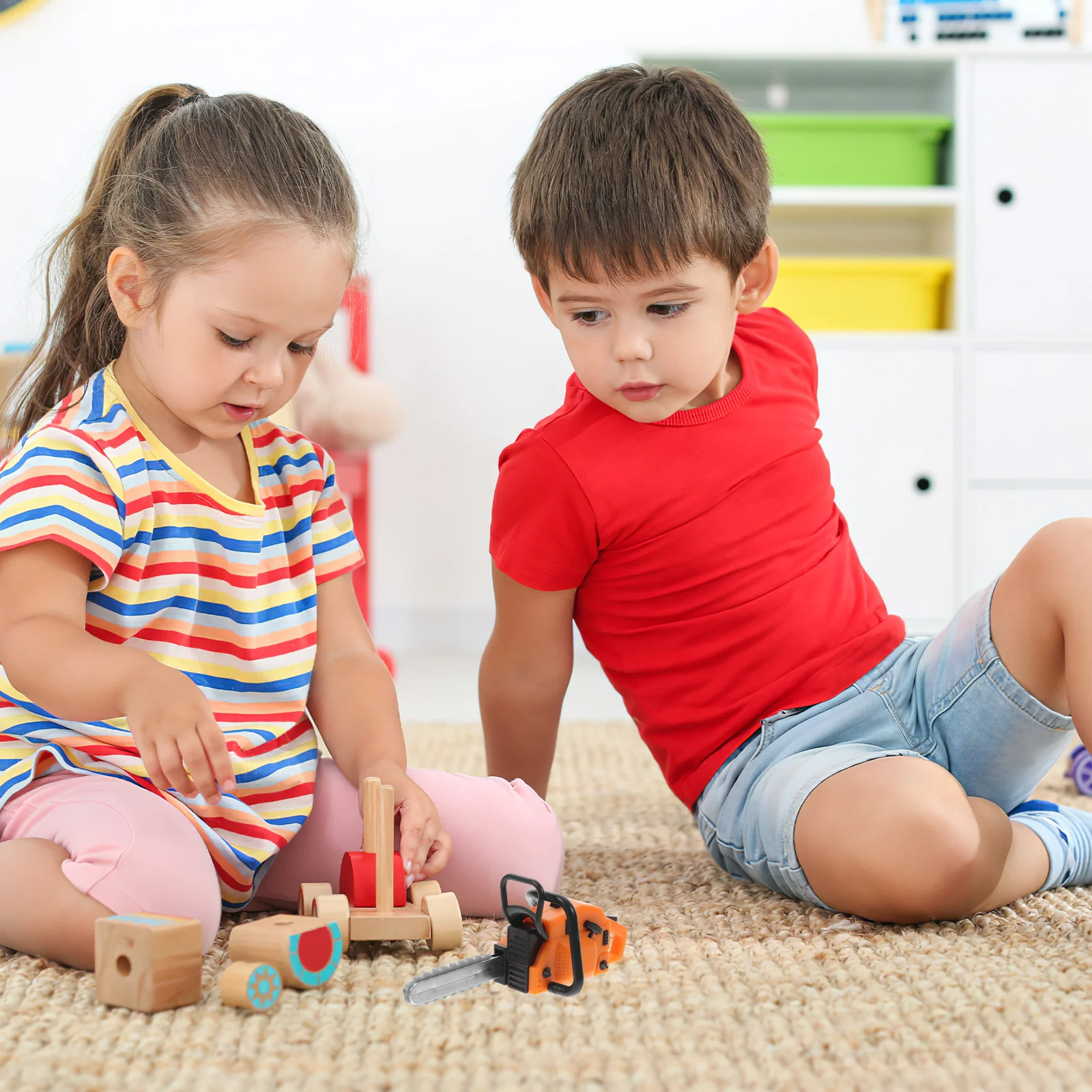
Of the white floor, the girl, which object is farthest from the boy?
the white floor

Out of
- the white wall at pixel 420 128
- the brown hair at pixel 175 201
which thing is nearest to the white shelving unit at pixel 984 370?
the white wall at pixel 420 128

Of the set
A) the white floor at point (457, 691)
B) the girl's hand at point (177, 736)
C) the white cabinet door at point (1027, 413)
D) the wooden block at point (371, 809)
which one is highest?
the girl's hand at point (177, 736)

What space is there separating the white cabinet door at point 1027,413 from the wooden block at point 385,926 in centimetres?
154

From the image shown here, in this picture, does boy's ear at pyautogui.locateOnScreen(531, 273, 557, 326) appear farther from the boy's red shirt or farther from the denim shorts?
the denim shorts

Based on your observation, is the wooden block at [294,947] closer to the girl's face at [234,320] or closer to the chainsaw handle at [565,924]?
the chainsaw handle at [565,924]

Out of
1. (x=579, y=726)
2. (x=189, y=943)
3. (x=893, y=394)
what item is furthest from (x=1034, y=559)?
(x=893, y=394)

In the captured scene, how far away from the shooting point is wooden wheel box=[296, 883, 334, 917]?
1.98 feet

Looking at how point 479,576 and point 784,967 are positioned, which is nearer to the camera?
point 784,967

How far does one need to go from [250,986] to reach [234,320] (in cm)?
34

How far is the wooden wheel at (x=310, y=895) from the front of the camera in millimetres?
604

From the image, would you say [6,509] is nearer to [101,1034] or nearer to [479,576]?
[101,1034]

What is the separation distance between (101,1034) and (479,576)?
1805 mm

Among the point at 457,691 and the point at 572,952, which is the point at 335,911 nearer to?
the point at 572,952

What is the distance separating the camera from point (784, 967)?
568mm
